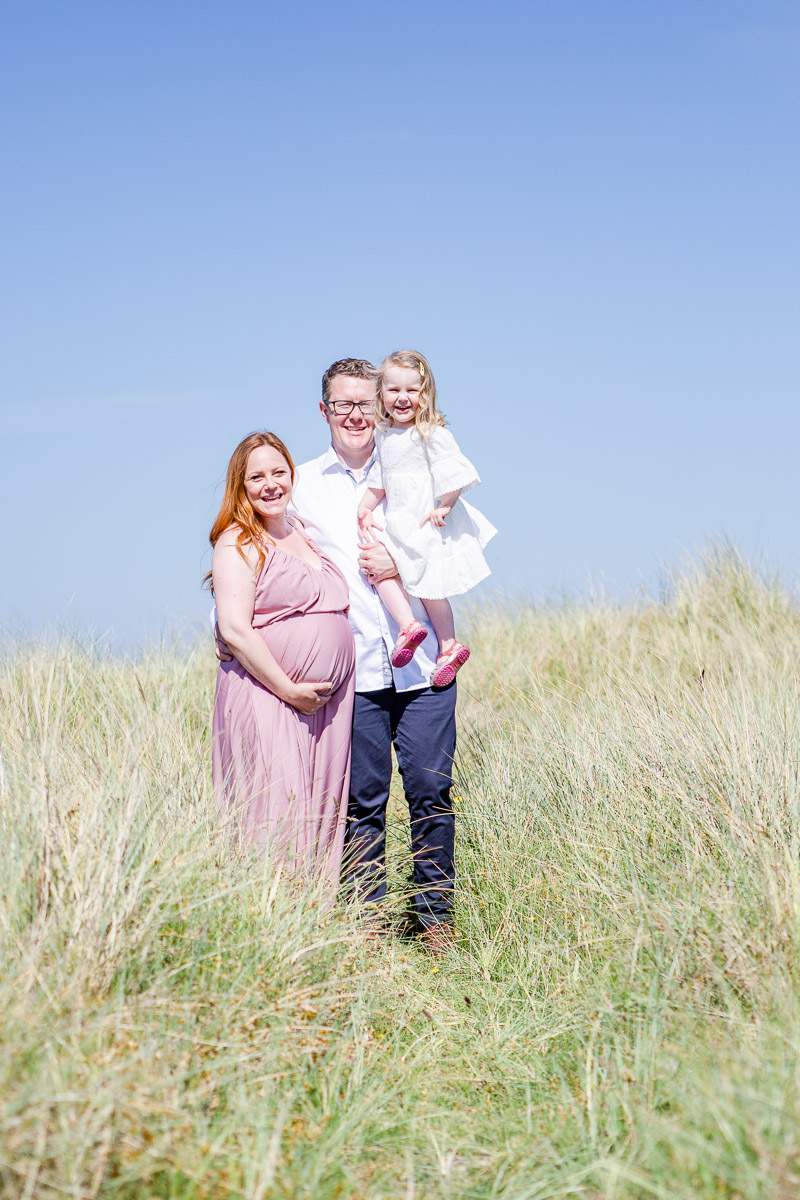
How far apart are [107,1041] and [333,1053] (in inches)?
32.5

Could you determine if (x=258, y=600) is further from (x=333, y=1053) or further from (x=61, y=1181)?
(x=61, y=1181)

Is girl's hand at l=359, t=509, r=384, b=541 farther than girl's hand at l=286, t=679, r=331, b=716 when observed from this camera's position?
Yes

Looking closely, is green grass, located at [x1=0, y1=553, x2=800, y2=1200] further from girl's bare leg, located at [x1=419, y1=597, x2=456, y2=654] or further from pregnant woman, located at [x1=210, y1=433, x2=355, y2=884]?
girl's bare leg, located at [x1=419, y1=597, x2=456, y2=654]

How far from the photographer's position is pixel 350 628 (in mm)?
4273

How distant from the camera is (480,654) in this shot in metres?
9.40

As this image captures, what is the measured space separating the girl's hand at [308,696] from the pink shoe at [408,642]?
1.05ft

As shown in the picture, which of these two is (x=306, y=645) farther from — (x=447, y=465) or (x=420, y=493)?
(x=447, y=465)

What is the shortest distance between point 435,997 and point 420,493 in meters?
2.13

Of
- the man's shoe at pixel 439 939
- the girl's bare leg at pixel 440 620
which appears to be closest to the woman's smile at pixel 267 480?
the girl's bare leg at pixel 440 620

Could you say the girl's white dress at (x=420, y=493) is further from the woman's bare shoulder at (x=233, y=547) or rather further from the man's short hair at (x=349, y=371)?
the woman's bare shoulder at (x=233, y=547)

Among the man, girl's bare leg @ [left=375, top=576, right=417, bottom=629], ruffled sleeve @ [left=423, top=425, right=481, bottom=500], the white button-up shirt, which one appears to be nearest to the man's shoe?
the man

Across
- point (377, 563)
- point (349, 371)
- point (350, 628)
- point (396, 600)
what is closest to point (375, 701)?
point (350, 628)

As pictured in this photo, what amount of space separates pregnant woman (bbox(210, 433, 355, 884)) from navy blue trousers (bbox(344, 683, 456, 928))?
0.64ft

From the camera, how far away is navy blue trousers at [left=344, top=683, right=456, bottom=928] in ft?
14.3
